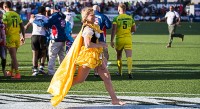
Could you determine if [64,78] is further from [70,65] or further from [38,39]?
[38,39]

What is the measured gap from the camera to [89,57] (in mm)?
9984

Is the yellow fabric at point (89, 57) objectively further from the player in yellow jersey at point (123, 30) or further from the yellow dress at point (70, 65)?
the player in yellow jersey at point (123, 30)

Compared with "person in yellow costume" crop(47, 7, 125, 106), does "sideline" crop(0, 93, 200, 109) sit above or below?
below

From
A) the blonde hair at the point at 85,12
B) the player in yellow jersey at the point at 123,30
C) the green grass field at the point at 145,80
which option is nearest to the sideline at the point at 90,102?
the green grass field at the point at 145,80

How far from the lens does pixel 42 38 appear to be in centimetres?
1554

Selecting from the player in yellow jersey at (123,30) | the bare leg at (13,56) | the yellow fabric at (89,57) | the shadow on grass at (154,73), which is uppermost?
the yellow fabric at (89,57)

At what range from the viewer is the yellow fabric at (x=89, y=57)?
9.96 meters

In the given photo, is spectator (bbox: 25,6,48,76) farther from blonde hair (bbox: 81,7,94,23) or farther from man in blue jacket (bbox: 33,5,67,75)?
blonde hair (bbox: 81,7,94,23)

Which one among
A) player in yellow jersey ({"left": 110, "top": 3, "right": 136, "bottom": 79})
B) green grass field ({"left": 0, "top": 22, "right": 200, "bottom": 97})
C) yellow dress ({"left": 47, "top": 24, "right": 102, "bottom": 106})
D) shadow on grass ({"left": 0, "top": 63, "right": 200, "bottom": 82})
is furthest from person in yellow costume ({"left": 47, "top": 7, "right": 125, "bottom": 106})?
player in yellow jersey ({"left": 110, "top": 3, "right": 136, "bottom": 79})

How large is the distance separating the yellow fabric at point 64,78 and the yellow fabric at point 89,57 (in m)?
0.08

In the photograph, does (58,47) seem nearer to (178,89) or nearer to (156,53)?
(178,89)

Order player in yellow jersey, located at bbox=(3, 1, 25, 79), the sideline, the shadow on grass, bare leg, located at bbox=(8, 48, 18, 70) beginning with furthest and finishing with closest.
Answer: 1. the shadow on grass
2. bare leg, located at bbox=(8, 48, 18, 70)
3. player in yellow jersey, located at bbox=(3, 1, 25, 79)
4. the sideline

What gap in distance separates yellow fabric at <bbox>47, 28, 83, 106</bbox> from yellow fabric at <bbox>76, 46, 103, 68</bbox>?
8 cm

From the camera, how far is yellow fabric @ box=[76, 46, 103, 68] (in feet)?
32.7
